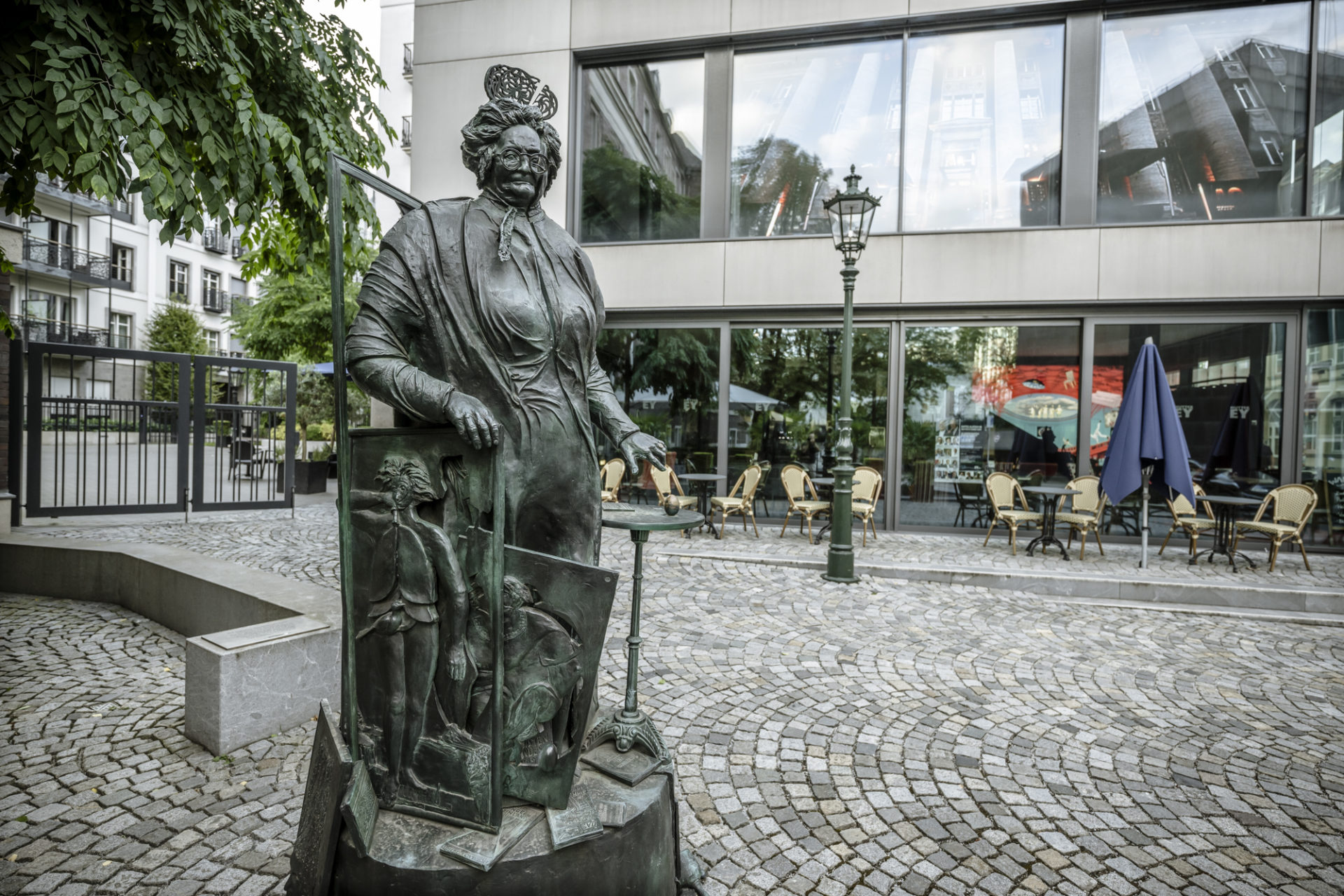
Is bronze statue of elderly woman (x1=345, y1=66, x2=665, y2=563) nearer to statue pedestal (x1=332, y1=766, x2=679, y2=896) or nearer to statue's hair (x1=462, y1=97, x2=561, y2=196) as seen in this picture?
statue's hair (x1=462, y1=97, x2=561, y2=196)

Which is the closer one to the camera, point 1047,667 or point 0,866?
point 0,866

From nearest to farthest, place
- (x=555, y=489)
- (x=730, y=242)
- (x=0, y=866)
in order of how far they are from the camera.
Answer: (x=555, y=489), (x=0, y=866), (x=730, y=242)

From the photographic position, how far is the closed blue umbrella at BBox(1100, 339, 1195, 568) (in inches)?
293

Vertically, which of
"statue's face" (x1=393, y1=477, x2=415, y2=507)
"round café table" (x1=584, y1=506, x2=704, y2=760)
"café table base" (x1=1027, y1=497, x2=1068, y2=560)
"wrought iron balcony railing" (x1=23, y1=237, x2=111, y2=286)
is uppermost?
"wrought iron balcony railing" (x1=23, y1=237, x2=111, y2=286)

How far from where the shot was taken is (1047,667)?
15.2 feet

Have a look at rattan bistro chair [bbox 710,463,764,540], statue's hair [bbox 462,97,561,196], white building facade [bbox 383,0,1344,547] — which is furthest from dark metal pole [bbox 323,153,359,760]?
white building facade [bbox 383,0,1344,547]

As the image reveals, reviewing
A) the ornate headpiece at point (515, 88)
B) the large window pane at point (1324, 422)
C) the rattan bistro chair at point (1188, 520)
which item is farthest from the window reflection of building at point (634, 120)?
the ornate headpiece at point (515, 88)

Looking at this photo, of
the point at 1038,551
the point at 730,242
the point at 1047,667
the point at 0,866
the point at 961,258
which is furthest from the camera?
the point at 730,242

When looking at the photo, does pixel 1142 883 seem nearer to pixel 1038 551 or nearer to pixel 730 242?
pixel 1038 551

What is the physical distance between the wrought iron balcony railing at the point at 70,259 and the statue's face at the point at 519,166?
37876 millimetres

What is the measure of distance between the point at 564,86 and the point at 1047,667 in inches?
427

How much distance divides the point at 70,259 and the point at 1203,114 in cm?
4067

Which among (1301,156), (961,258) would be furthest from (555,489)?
(1301,156)

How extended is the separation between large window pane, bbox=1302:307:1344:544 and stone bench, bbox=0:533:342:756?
12.2 metres
